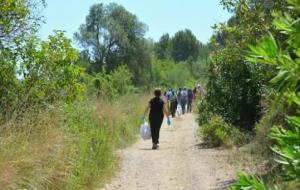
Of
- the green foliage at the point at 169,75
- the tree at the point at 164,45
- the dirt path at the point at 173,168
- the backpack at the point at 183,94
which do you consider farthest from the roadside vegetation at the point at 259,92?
the tree at the point at 164,45

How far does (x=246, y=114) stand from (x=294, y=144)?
1515 cm

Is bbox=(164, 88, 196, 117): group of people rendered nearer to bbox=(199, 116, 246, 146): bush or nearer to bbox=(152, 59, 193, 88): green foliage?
bbox=(199, 116, 246, 146): bush

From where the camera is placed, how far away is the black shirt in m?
16.9

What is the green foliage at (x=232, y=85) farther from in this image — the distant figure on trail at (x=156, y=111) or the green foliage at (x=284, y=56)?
the green foliage at (x=284, y=56)

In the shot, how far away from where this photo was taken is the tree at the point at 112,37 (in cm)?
6291

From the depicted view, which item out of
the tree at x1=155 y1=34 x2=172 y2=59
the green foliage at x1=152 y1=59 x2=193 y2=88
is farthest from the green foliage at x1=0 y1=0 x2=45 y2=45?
the tree at x1=155 y1=34 x2=172 y2=59

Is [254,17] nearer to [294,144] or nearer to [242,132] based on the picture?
[242,132]

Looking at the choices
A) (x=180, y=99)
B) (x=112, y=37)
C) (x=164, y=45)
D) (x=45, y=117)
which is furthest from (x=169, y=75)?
(x=45, y=117)

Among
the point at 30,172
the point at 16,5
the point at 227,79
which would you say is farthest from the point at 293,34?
the point at 227,79

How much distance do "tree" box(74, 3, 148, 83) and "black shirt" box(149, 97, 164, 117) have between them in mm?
45239

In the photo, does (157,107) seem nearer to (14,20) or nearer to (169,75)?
(14,20)

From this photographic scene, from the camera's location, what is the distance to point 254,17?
382 inches

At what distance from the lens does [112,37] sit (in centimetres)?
6375

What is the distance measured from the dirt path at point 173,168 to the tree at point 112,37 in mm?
45315
